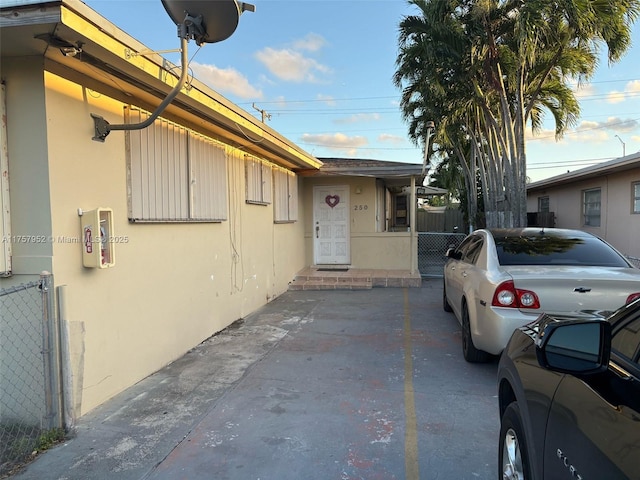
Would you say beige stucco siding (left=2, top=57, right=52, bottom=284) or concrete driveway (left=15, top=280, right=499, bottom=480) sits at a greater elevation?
beige stucco siding (left=2, top=57, right=52, bottom=284)

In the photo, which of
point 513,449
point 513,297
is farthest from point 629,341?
point 513,297

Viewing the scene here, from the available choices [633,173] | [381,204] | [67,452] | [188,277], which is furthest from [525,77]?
[67,452]

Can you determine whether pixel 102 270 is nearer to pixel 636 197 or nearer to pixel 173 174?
pixel 173 174

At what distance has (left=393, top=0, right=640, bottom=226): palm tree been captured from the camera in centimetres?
1063

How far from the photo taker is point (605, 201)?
13562 mm

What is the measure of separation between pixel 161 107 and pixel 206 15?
2.78ft

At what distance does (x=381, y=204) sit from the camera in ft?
46.8

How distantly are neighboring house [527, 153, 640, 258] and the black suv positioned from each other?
36.9ft

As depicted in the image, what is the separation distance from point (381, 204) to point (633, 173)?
6993 mm

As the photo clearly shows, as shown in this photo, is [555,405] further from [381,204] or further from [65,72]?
[381,204]

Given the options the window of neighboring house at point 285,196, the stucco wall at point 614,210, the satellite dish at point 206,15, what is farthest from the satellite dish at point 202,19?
the stucco wall at point 614,210

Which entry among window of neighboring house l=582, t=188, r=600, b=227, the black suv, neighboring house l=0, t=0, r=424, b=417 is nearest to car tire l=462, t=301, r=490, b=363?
the black suv

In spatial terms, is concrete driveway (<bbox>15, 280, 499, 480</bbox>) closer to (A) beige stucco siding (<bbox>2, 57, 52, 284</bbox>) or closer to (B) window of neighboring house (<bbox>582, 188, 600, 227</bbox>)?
(A) beige stucco siding (<bbox>2, 57, 52, 284</bbox>)

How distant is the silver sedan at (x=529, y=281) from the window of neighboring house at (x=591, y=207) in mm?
10594
